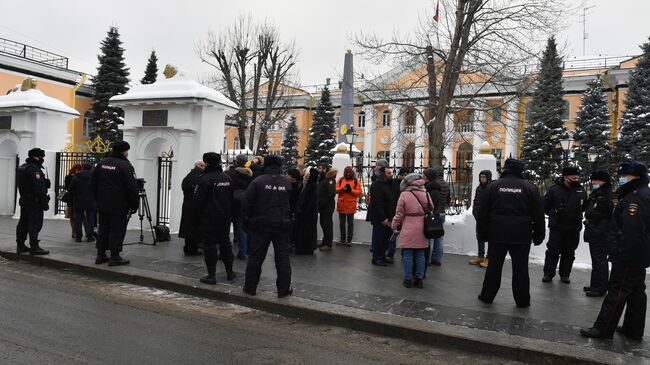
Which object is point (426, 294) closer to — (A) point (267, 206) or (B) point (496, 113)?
(A) point (267, 206)

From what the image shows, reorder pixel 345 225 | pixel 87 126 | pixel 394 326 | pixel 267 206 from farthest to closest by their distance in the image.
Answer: pixel 87 126, pixel 345 225, pixel 267 206, pixel 394 326

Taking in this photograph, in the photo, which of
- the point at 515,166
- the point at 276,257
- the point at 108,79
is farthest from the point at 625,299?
the point at 108,79

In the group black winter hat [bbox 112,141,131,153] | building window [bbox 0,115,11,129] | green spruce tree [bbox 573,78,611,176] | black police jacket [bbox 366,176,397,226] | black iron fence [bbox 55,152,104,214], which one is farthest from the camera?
green spruce tree [bbox 573,78,611,176]

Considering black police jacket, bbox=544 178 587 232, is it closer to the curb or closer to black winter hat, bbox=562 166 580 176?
black winter hat, bbox=562 166 580 176

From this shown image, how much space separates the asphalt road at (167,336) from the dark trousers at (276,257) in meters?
0.46

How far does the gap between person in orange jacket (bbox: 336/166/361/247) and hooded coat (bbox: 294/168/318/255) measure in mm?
1108

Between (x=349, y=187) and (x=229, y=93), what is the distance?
21.7 m

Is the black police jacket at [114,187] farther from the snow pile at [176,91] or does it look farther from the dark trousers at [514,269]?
the dark trousers at [514,269]

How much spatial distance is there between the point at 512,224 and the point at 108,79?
39.2m

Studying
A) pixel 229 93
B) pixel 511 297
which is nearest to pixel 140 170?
pixel 511 297

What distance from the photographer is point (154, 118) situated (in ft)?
40.1

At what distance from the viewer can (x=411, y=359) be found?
482 cm

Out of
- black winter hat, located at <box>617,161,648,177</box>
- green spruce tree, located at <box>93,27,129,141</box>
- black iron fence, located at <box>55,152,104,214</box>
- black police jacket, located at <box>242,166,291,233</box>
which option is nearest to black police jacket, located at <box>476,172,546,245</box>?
black winter hat, located at <box>617,161,648,177</box>

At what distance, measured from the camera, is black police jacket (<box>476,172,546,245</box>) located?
6203mm
